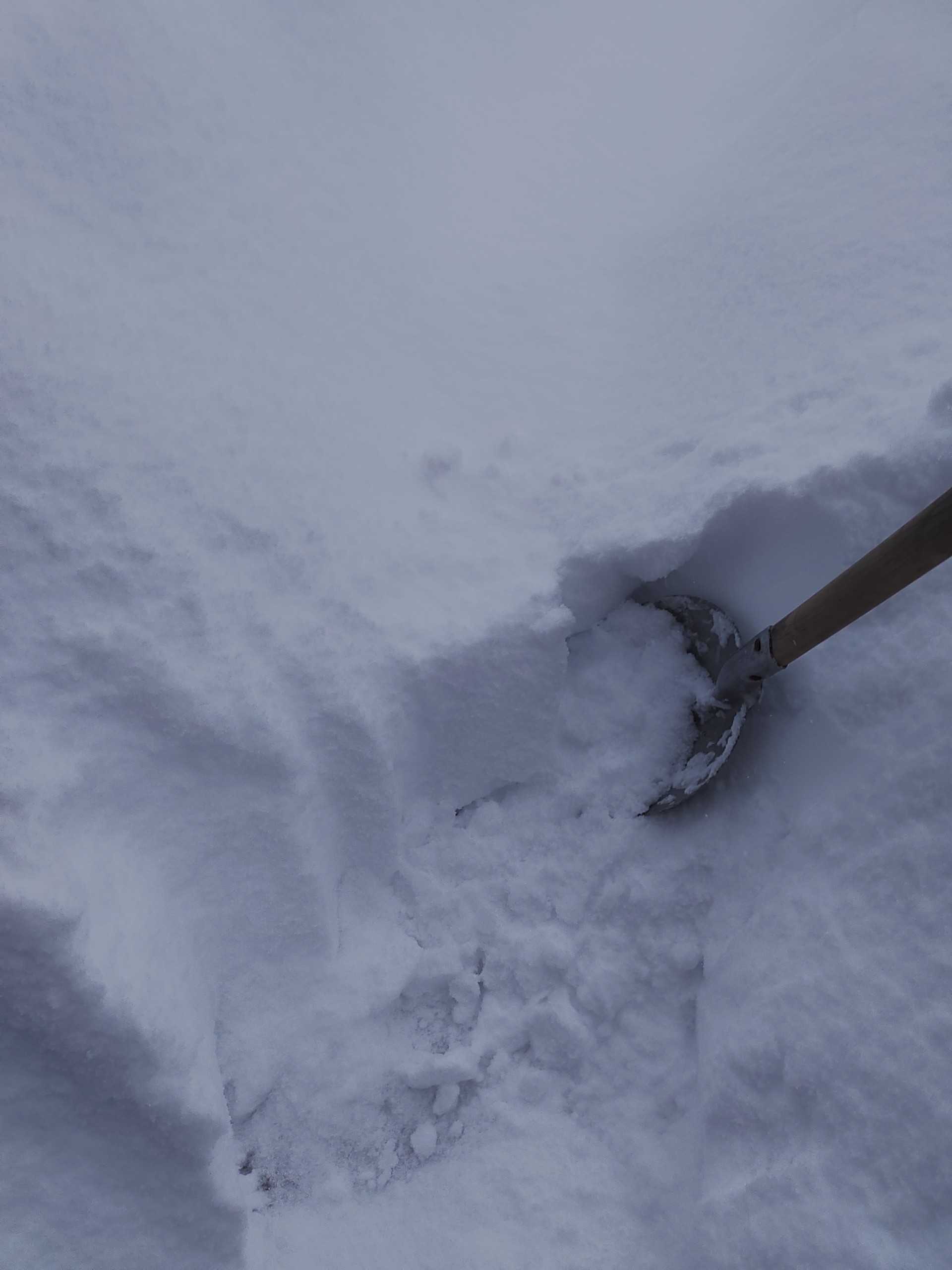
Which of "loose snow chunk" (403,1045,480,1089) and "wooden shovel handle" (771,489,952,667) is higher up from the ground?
"wooden shovel handle" (771,489,952,667)

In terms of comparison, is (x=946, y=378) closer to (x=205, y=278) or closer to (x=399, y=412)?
(x=399, y=412)

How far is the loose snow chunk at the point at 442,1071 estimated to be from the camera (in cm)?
141

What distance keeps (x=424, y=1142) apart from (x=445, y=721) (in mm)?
762

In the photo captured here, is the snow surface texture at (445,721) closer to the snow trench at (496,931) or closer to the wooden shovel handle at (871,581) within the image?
the snow trench at (496,931)

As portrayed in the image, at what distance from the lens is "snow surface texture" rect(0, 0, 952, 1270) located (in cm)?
119

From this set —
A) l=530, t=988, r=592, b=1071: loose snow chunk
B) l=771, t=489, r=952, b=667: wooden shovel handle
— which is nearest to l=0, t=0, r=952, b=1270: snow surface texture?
l=530, t=988, r=592, b=1071: loose snow chunk

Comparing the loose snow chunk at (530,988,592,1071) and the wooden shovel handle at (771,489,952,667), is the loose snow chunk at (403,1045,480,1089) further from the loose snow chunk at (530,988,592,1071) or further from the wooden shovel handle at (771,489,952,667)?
the wooden shovel handle at (771,489,952,667)

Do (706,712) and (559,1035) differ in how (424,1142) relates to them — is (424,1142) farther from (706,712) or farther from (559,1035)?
(706,712)

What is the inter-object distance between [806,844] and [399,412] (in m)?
1.23

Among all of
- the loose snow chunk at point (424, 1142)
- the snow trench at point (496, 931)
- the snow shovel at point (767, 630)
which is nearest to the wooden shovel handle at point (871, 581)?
the snow shovel at point (767, 630)

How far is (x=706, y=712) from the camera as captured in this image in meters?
1.52

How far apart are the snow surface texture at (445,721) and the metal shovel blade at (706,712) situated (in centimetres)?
5

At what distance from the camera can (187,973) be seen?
1342mm

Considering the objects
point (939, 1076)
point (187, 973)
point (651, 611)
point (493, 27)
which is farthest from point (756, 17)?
point (187, 973)
